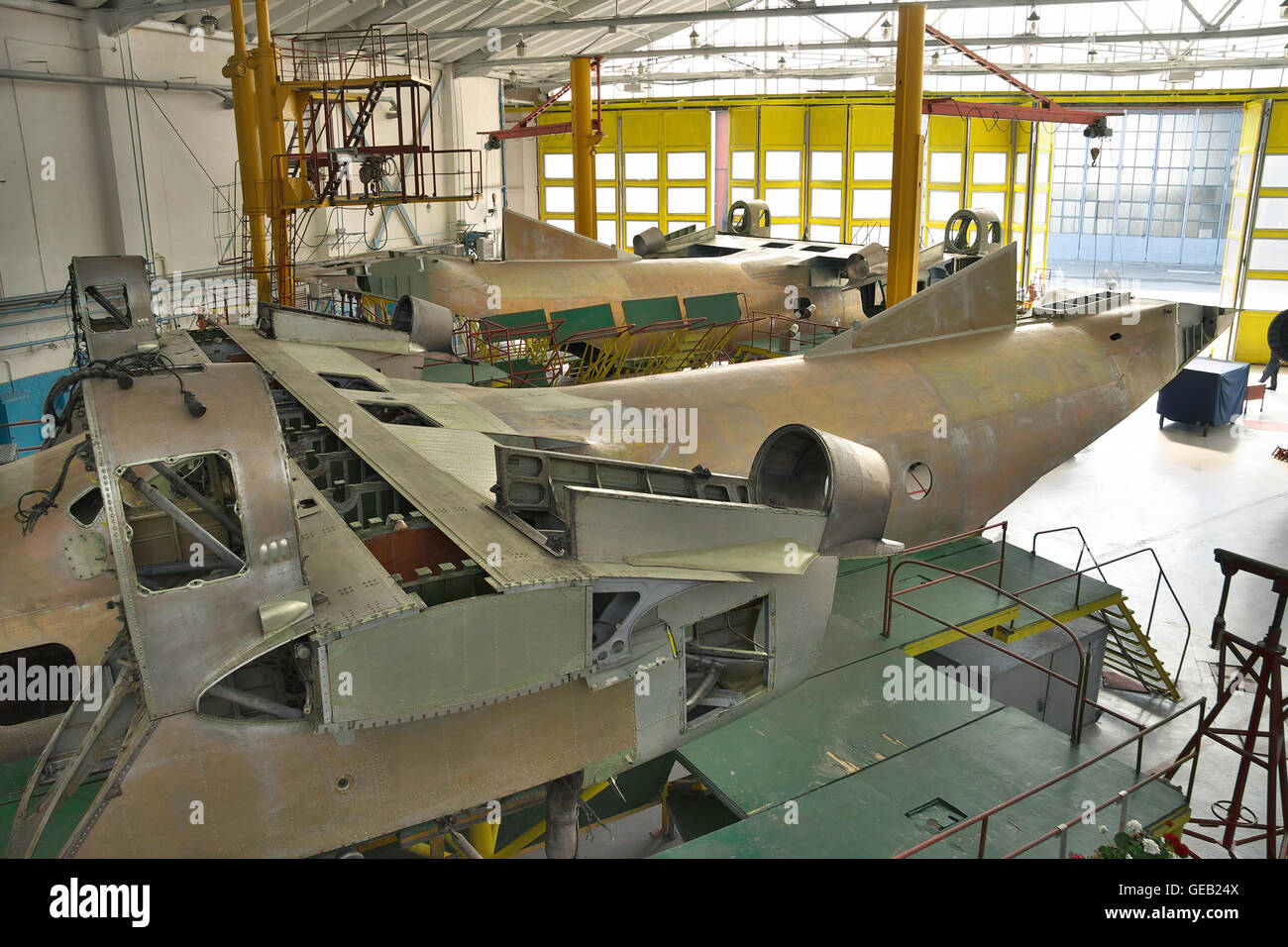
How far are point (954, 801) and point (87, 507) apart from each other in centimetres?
851

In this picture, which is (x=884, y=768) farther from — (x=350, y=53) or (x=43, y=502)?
(x=350, y=53)

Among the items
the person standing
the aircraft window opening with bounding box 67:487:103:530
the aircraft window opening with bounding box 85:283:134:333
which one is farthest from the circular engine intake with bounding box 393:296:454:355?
the person standing

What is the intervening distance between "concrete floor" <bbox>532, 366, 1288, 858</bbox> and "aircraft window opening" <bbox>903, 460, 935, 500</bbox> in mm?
3937

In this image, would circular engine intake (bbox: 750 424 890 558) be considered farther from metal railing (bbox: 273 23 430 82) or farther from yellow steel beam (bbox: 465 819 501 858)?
metal railing (bbox: 273 23 430 82)

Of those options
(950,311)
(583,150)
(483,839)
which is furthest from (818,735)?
(583,150)

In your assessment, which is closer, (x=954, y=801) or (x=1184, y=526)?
(x=954, y=801)

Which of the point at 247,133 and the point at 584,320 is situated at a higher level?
the point at 247,133

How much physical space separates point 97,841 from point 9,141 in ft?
69.2

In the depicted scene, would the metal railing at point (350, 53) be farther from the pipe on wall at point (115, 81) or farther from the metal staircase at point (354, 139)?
the metal staircase at point (354, 139)

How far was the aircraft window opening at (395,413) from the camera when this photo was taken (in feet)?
35.6

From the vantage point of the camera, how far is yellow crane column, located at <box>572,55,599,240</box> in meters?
31.3

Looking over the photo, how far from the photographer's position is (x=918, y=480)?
1342 centimetres

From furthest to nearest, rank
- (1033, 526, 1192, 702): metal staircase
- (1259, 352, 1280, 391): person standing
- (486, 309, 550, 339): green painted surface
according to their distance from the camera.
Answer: (1259, 352, 1280, 391): person standing → (486, 309, 550, 339): green painted surface → (1033, 526, 1192, 702): metal staircase
